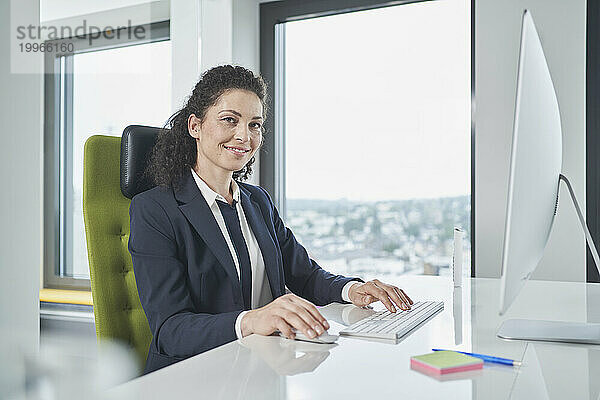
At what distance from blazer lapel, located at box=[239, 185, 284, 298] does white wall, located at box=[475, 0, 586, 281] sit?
1.26m

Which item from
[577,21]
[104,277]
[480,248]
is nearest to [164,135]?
[104,277]

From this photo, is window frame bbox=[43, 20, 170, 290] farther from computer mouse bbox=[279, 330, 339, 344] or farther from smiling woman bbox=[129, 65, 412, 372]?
computer mouse bbox=[279, 330, 339, 344]

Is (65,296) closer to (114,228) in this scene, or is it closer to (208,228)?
(114,228)

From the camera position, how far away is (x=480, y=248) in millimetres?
2598

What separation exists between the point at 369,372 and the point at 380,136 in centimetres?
219

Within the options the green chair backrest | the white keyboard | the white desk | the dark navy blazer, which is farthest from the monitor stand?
the green chair backrest

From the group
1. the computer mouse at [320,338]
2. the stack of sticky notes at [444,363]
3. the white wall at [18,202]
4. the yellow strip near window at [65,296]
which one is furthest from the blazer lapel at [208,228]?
the yellow strip near window at [65,296]

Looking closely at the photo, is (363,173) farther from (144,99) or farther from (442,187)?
(144,99)

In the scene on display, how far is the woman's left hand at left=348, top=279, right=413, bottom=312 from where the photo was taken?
1.39m

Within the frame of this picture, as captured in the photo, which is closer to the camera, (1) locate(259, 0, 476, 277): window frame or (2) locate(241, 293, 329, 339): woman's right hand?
(2) locate(241, 293, 329, 339): woman's right hand

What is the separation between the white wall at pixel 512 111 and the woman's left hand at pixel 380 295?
4.13 ft

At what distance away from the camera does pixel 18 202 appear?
1.96m

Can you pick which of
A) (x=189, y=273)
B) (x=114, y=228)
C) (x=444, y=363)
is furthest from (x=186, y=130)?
(x=444, y=363)

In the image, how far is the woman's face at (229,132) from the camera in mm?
1610
